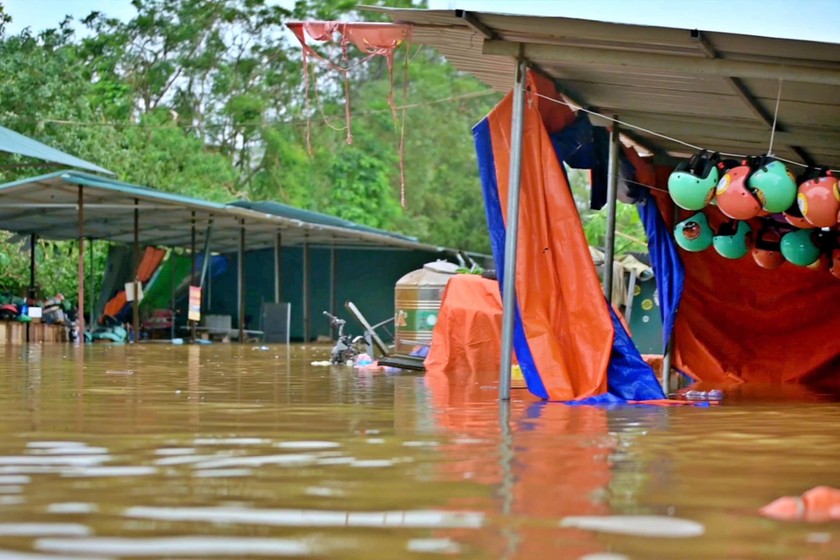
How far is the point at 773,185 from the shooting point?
29.3 feet

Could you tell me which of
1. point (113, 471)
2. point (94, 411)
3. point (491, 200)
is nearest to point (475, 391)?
point (491, 200)

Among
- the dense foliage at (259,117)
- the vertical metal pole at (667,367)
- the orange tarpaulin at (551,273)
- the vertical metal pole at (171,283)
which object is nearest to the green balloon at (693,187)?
the orange tarpaulin at (551,273)

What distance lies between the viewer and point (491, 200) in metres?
9.38

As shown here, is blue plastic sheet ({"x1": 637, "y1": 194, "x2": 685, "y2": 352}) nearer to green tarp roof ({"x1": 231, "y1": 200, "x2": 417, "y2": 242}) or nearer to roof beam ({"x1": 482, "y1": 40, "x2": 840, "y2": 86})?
roof beam ({"x1": 482, "y1": 40, "x2": 840, "y2": 86})

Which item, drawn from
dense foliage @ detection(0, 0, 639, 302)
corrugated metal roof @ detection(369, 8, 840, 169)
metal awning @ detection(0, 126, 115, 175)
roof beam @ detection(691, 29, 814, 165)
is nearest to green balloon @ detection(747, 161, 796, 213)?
roof beam @ detection(691, 29, 814, 165)

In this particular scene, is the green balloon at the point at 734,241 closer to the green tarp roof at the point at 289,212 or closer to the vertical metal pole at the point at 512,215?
the vertical metal pole at the point at 512,215

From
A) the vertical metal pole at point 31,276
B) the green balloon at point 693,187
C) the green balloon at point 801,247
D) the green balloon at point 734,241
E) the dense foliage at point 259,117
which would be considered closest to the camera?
the green balloon at point 693,187

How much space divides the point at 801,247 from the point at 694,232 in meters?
0.88

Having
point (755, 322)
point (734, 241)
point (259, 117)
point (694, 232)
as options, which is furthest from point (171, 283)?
point (734, 241)

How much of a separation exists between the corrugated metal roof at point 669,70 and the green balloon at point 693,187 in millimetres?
284

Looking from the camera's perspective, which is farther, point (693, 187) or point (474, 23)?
point (693, 187)

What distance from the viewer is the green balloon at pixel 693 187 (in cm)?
936

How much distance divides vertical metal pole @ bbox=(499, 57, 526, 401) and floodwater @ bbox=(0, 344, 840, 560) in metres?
0.50

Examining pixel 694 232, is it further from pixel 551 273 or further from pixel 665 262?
pixel 551 273
